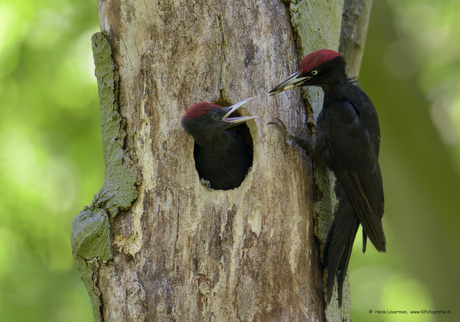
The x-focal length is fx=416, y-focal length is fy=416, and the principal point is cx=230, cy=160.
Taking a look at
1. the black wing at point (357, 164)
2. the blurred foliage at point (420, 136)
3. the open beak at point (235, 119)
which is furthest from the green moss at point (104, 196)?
the blurred foliage at point (420, 136)

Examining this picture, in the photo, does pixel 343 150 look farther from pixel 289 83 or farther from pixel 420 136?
pixel 420 136

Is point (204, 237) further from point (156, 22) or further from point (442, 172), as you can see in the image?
point (442, 172)

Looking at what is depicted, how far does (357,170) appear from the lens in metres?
2.51

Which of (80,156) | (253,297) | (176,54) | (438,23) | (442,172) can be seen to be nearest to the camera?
(253,297)

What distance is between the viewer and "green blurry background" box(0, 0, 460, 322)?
451cm

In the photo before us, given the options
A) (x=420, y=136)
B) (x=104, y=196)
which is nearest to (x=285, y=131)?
(x=104, y=196)

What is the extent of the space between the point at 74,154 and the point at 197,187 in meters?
2.98

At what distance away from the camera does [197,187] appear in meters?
2.27

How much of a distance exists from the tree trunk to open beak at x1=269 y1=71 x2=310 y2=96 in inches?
3.6

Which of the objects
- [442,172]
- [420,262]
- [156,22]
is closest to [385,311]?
[420,262]

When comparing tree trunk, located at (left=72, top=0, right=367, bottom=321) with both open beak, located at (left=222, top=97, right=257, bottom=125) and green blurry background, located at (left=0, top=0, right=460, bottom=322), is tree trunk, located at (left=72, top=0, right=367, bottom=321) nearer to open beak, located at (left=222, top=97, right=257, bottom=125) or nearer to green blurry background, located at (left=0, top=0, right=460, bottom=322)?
open beak, located at (left=222, top=97, right=257, bottom=125)

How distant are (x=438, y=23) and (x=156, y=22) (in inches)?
168

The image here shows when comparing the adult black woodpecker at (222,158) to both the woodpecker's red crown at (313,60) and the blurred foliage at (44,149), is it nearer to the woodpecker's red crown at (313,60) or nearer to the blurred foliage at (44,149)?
the woodpecker's red crown at (313,60)

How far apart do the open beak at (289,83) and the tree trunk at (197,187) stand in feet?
0.30
